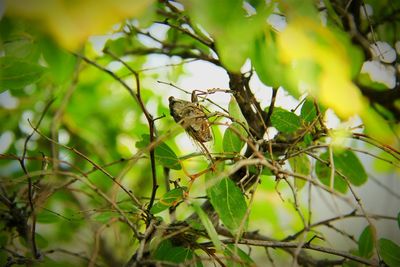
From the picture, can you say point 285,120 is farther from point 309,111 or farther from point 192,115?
point 192,115

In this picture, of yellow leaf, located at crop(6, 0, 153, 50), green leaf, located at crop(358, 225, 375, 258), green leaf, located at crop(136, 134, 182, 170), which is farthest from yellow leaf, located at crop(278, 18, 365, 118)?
green leaf, located at crop(358, 225, 375, 258)

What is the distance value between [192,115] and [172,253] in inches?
8.1

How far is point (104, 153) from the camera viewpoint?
1.34m

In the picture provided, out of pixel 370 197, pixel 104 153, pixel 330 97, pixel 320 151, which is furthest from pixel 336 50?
pixel 370 197

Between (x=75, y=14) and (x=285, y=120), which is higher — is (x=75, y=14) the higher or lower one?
the higher one

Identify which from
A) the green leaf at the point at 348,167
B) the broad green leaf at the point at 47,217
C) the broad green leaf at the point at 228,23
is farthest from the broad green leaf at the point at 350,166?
the broad green leaf at the point at 47,217

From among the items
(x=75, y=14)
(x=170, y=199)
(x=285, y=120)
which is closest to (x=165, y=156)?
(x=170, y=199)

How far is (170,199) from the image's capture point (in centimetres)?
56

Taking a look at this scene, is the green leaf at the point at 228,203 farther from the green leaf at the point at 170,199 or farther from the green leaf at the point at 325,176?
the green leaf at the point at 325,176

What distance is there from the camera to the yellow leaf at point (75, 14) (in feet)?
1.08

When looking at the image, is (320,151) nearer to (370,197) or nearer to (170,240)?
(170,240)

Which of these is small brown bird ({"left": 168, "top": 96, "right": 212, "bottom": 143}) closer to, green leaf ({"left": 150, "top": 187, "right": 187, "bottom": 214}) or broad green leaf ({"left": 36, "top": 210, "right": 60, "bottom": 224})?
green leaf ({"left": 150, "top": 187, "right": 187, "bottom": 214})

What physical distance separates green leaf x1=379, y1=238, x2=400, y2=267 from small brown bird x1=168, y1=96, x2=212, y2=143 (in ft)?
1.10

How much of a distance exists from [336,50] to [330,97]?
57 millimetres
